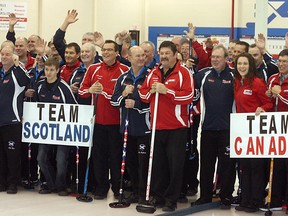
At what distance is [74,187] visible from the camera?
760 centimetres

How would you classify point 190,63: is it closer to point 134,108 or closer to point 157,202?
point 134,108

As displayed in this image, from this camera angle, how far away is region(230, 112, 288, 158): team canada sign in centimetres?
658

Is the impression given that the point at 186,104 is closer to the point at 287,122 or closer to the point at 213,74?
the point at 213,74

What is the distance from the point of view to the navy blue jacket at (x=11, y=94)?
24.3ft

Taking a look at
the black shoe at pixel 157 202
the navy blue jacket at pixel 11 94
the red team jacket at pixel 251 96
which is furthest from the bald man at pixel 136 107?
the navy blue jacket at pixel 11 94

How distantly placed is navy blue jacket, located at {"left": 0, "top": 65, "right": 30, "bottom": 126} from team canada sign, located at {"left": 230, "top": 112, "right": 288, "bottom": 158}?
2.55 metres

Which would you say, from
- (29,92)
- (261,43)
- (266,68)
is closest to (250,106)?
(266,68)

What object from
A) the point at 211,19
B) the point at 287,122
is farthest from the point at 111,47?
the point at 211,19

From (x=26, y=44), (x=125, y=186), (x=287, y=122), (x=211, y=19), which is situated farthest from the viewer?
(x=211, y=19)

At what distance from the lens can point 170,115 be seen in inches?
261

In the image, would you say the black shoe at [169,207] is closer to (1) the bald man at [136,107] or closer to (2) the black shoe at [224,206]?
(1) the bald man at [136,107]

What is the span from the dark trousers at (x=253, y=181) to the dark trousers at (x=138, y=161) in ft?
3.44

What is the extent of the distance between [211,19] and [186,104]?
1069 cm

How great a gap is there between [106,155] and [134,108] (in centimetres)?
76
